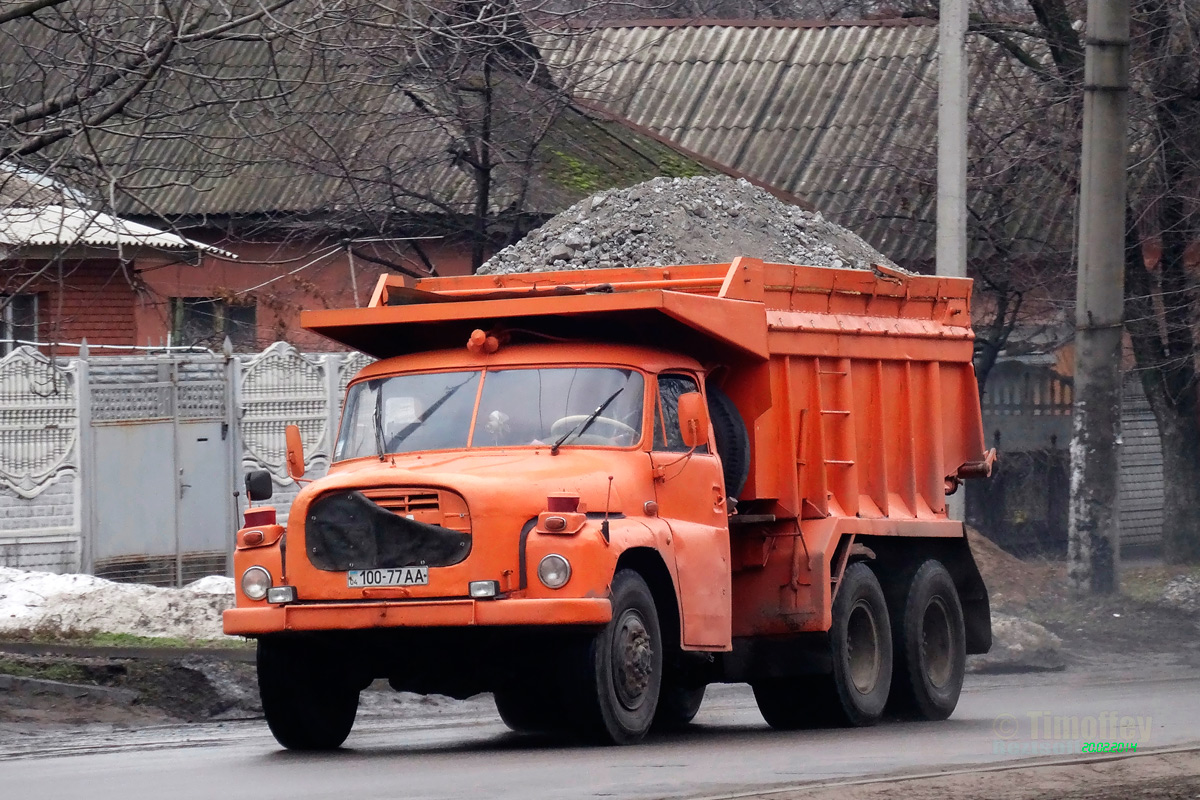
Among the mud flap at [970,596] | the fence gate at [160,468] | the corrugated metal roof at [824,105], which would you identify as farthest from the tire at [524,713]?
the corrugated metal roof at [824,105]

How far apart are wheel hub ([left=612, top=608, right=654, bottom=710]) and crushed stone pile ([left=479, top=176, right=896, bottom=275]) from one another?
16.4 ft

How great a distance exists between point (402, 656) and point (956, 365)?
5.07 metres

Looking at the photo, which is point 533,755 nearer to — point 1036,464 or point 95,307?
point 1036,464

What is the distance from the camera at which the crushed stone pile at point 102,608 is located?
13.8 m

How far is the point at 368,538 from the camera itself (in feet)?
29.2

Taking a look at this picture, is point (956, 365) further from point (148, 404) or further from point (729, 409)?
point (148, 404)

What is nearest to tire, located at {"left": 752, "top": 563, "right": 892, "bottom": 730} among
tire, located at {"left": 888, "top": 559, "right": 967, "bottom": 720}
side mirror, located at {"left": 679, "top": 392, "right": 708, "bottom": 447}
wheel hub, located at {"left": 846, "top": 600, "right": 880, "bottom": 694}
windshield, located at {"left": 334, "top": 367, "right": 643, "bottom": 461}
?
wheel hub, located at {"left": 846, "top": 600, "right": 880, "bottom": 694}

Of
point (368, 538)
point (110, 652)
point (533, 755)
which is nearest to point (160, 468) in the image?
point (110, 652)

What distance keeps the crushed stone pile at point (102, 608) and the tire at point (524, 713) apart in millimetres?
3683

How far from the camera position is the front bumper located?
856 centimetres

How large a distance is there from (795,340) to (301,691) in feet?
11.3

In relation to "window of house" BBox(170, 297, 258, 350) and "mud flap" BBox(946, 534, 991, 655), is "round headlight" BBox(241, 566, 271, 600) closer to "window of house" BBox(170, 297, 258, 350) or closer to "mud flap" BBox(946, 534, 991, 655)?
"mud flap" BBox(946, 534, 991, 655)

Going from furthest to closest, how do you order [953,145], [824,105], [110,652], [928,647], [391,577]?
[824,105] < [953,145] < [110,652] < [928,647] < [391,577]

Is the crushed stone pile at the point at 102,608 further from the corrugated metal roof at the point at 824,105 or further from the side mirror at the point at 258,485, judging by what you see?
the corrugated metal roof at the point at 824,105
